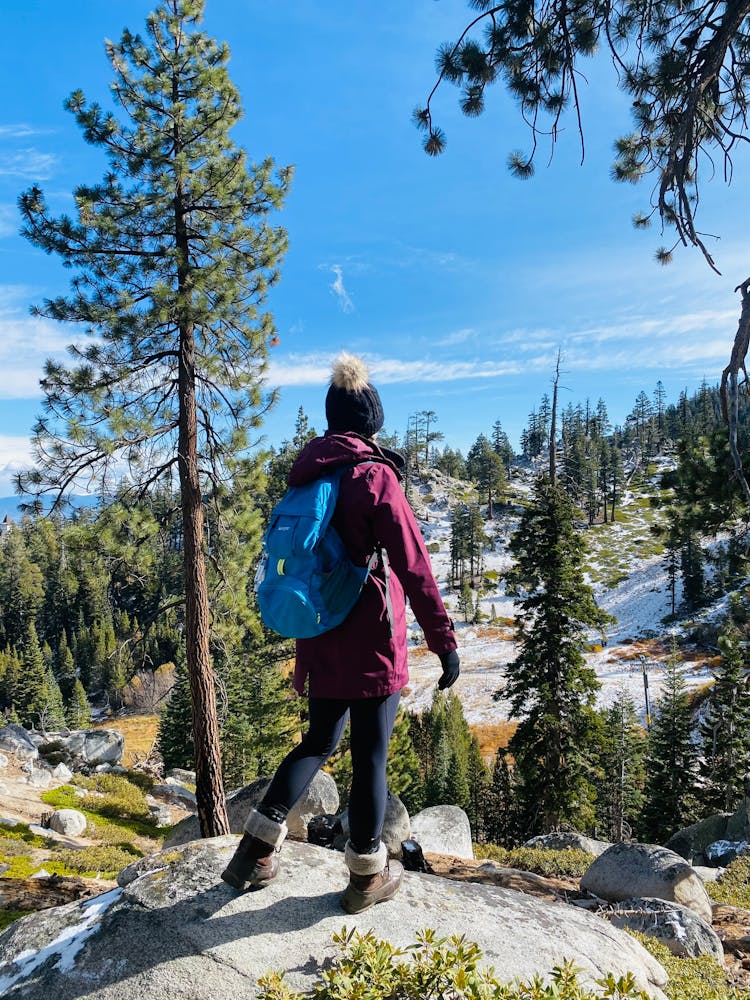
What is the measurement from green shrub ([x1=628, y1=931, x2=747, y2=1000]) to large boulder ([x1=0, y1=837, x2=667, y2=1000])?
143 millimetres

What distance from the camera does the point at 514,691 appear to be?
50.8 feet

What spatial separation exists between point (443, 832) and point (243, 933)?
10430 mm

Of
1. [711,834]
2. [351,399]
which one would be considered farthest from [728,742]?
[351,399]

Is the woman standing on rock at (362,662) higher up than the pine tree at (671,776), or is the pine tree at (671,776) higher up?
the woman standing on rock at (362,662)

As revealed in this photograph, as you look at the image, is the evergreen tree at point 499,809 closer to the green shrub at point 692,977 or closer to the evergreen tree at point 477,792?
the evergreen tree at point 477,792

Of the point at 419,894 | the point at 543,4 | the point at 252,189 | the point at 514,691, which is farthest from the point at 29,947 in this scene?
the point at 514,691

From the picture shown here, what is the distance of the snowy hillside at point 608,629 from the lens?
5006 centimetres

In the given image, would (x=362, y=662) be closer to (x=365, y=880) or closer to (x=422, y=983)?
(x=365, y=880)

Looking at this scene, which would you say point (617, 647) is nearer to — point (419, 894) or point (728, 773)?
point (728, 773)

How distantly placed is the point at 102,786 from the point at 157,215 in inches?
686

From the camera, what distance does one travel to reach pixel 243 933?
2.47 m

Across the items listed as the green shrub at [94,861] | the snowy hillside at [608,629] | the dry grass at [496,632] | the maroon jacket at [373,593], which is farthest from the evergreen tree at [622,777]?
the dry grass at [496,632]

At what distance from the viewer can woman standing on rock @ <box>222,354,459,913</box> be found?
2.49 meters

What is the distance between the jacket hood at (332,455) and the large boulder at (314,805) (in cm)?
857
